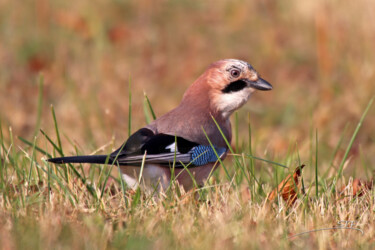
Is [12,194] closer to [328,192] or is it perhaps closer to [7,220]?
[7,220]

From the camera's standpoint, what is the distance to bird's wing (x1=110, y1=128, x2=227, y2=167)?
381 centimetres

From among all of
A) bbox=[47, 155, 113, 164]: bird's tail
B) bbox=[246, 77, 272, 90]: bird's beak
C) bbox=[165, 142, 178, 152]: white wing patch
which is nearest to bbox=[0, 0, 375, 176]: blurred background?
bbox=[246, 77, 272, 90]: bird's beak

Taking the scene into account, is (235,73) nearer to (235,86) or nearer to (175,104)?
(235,86)

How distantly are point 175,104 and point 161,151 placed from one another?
3.44 meters

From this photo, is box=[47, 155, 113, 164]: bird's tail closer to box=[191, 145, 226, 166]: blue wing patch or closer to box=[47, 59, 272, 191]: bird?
box=[47, 59, 272, 191]: bird

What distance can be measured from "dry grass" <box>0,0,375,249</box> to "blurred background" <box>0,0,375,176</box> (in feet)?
0.06

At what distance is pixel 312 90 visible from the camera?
25.4 feet

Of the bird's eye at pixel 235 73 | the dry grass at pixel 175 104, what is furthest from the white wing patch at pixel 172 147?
the bird's eye at pixel 235 73

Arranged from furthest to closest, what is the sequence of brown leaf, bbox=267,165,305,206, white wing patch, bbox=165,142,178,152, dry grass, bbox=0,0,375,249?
white wing patch, bbox=165,142,178,152, brown leaf, bbox=267,165,305,206, dry grass, bbox=0,0,375,249

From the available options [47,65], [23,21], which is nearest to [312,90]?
[47,65]

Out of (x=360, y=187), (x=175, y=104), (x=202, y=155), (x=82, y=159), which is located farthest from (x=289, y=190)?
(x=175, y=104)

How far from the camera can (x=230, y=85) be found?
444cm

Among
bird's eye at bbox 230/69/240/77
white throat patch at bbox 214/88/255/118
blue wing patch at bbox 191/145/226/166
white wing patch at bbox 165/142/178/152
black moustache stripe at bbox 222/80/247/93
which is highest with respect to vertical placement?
bird's eye at bbox 230/69/240/77

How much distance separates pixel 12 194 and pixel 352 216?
1742 millimetres
